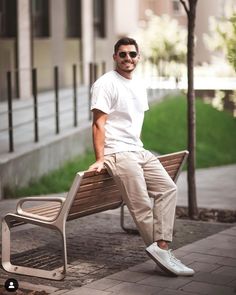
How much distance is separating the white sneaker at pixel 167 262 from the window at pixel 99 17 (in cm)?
2227

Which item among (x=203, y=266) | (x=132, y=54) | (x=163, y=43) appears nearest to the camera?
(x=132, y=54)

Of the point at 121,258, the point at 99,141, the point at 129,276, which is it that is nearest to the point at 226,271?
the point at 129,276

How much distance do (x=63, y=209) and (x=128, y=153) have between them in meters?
0.71

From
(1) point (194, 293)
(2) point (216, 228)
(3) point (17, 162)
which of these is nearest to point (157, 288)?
(1) point (194, 293)

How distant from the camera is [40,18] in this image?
23.0 m

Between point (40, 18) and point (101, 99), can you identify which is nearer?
point (101, 99)

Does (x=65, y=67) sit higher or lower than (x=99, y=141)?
lower

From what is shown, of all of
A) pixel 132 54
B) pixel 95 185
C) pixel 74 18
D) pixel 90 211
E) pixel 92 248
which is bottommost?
pixel 92 248

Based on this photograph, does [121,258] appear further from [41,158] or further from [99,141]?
[41,158]

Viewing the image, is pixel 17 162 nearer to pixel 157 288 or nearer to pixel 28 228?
pixel 28 228

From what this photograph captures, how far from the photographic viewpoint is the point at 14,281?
6223mm

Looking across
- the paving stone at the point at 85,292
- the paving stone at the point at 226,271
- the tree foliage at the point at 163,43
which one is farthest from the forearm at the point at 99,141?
the tree foliage at the point at 163,43

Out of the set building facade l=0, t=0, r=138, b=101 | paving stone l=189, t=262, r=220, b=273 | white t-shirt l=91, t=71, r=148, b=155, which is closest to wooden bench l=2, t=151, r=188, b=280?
white t-shirt l=91, t=71, r=148, b=155

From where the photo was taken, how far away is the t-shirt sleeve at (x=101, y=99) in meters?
6.74
